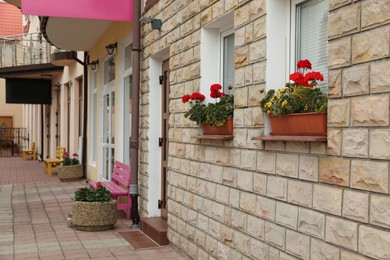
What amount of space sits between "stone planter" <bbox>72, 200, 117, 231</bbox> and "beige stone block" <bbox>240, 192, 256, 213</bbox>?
10.3 ft

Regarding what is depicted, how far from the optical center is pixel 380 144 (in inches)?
96.9

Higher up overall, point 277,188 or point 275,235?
point 277,188

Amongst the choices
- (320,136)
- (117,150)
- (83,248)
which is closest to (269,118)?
(320,136)

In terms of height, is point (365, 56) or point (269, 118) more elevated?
point (365, 56)

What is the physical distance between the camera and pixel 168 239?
5832mm

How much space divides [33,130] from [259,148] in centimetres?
2370

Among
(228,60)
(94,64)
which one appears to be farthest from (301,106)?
(94,64)

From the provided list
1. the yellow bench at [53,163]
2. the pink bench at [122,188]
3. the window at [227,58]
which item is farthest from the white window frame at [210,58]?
the yellow bench at [53,163]

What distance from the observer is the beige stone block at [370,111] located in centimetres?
244

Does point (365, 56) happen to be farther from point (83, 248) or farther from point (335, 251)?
point (83, 248)

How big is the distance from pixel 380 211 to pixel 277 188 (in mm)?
1061

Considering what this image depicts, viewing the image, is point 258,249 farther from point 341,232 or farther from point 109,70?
point 109,70

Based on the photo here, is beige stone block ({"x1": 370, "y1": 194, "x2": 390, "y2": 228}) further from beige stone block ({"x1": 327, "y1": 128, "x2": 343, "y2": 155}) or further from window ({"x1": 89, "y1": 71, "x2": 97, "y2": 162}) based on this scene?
window ({"x1": 89, "y1": 71, "x2": 97, "y2": 162})

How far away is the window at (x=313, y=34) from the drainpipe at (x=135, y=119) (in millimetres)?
3728
